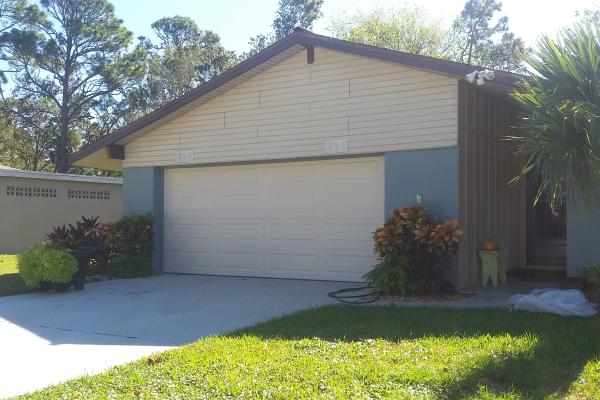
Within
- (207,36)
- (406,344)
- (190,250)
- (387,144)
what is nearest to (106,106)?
(207,36)

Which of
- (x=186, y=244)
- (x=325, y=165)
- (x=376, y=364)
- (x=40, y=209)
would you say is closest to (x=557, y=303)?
(x=376, y=364)

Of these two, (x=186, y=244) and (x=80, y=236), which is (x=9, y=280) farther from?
(x=186, y=244)

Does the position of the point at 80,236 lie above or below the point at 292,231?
below

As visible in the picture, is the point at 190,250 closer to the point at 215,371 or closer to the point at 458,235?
the point at 458,235

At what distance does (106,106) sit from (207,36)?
860 centimetres

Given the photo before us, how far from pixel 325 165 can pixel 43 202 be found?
12.2 m

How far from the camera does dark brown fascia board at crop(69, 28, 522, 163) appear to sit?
8672 mm

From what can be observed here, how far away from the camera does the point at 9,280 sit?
11.7 m

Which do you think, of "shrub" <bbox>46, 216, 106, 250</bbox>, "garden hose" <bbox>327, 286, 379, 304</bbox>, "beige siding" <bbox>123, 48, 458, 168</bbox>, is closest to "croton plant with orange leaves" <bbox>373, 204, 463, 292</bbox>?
"garden hose" <bbox>327, 286, 379, 304</bbox>

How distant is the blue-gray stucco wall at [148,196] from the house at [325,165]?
1.3 inches

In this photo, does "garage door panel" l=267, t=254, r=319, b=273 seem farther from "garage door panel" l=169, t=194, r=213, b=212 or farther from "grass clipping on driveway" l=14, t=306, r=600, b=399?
"grass clipping on driveway" l=14, t=306, r=600, b=399

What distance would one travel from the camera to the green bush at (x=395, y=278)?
8.80 metres

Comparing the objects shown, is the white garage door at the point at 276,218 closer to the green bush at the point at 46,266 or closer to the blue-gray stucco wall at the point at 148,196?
the blue-gray stucco wall at the point at 148,196

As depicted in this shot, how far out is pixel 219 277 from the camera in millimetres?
11805
